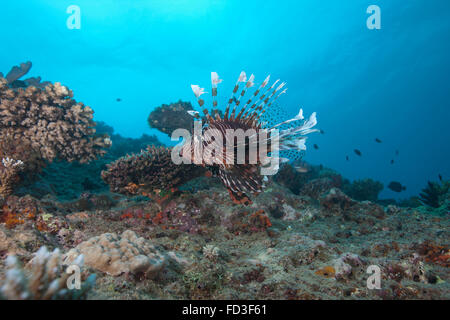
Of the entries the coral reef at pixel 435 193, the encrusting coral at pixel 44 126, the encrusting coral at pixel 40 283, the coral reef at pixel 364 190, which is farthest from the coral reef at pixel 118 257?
the coral reef at pixel 364 190

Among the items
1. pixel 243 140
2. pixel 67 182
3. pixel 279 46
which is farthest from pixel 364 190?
pixel 279 46

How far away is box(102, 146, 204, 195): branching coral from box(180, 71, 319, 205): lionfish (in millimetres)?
1196

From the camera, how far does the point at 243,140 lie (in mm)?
4242

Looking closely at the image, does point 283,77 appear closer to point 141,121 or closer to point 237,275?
point 237,275

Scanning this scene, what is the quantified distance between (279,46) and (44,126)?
→ 60.6 m

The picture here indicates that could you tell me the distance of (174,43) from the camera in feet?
193

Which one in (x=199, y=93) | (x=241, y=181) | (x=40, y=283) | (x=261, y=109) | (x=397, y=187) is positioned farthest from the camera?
(x=397, y=187)

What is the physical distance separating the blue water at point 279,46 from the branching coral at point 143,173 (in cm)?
4426

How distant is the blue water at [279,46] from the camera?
42.2 meters

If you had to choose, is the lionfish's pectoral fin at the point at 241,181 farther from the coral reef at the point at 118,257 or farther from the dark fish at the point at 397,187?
the dark fish at the point at 397,187

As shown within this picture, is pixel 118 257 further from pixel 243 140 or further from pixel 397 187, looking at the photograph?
pixel 397 187

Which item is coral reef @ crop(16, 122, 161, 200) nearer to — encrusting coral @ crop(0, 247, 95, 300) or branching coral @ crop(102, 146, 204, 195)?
branching coral @ crop(102, 146, 204, 195)

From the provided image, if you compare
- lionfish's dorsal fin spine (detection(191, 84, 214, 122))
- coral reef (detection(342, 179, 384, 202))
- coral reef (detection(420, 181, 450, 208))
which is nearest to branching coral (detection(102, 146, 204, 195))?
lionfish's dorsal fin spine (detection(191, 84, 214, 122))

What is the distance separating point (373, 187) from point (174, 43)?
198 ft
